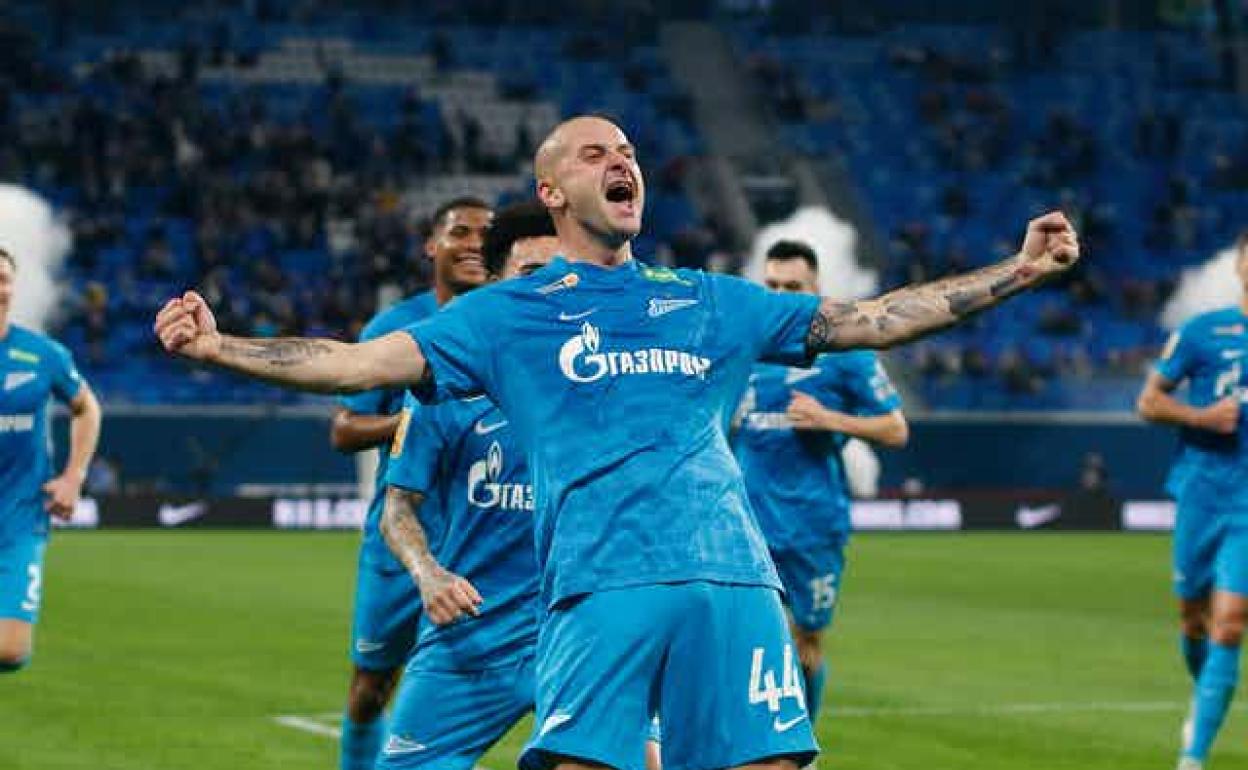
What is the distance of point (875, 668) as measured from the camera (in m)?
17.0

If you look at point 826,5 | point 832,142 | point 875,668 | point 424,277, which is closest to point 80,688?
point 875,668

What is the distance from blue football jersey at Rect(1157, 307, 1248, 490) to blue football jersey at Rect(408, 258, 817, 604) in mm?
6179

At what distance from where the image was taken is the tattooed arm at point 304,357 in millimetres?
5738

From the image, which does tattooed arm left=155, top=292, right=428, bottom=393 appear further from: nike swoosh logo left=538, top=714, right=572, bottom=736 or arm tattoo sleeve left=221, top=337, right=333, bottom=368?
nike swoosh logo left=538, top=714, right=572, bottom=736

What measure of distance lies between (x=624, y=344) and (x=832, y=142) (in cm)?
4281

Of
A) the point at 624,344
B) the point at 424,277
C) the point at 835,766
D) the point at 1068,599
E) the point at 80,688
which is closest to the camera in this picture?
the point at 624,344

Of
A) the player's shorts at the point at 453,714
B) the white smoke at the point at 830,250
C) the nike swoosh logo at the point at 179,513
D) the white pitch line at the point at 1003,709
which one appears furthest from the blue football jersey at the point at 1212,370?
the white smoke at the point at 830,250

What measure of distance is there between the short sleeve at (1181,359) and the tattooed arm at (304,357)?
267 inches

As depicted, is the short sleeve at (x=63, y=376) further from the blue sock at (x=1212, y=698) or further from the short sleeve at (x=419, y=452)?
the blue sock at (x=1212, y=698)

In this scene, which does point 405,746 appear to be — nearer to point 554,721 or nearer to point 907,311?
point 554,721

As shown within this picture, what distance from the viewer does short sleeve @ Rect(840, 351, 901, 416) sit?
12094 mm

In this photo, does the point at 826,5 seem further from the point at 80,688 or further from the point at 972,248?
the point at 80,688

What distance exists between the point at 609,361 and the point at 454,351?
0.41m

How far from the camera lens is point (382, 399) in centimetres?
930
